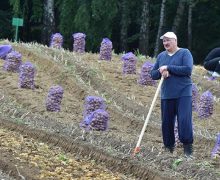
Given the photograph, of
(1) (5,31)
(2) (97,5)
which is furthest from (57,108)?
(1) (5,31)

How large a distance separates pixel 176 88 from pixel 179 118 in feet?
1.21

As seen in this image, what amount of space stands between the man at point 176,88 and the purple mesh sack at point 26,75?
11.5 ft

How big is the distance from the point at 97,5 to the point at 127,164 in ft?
63.6

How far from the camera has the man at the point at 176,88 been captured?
7.70 meters

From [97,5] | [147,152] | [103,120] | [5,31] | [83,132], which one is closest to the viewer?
[147,152]

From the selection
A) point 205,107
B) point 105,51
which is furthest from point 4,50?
point 205,107

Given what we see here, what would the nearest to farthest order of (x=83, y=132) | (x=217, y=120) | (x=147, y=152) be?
1. (x=147, y=152)
2. (x=83, y=132)
3. (x=217, y=120)

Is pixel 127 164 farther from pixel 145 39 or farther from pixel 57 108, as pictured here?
pixel 145 39

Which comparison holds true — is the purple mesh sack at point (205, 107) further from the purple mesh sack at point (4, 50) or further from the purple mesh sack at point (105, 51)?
the purple mesh sack at point (4, 50)

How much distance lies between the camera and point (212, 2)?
3038 cm

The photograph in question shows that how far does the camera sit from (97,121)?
8.53m

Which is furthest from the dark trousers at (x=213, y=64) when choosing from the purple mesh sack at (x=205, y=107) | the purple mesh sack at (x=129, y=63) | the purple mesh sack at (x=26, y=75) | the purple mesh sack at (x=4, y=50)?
the purple mesh sack at (x=4, y=50)

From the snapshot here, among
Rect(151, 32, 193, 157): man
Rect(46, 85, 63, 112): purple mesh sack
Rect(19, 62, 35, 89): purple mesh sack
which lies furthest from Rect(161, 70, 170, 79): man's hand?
Rect(19, 62, 35, 89): purple mesh sack

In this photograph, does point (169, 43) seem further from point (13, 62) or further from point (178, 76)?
point (13, 62)
